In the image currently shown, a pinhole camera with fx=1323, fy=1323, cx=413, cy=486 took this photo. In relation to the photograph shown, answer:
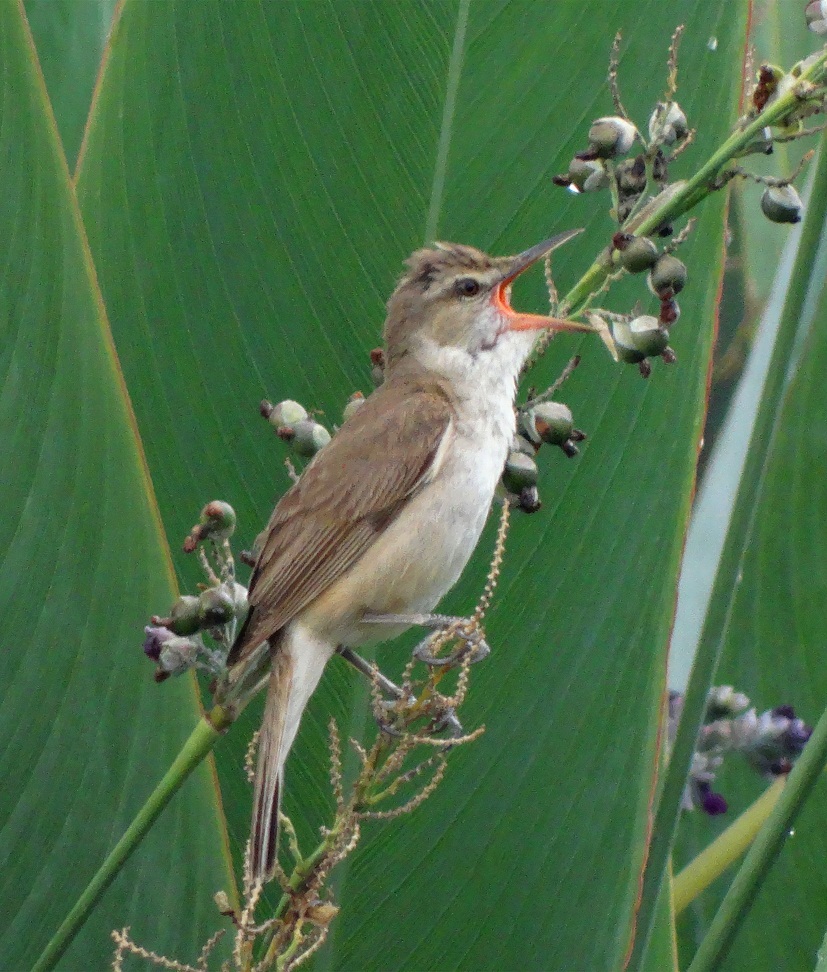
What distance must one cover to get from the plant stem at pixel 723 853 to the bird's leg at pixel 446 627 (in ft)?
2.37

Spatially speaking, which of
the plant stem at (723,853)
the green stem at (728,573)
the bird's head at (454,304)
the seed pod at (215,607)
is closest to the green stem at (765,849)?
the green stem at (728,573)

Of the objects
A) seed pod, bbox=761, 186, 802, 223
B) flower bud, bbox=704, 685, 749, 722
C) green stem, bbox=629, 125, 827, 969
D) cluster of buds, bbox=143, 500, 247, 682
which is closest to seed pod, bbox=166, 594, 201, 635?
cluster of buds, bbox=143, 500, 247, 682

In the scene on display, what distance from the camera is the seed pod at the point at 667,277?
1.73 meters

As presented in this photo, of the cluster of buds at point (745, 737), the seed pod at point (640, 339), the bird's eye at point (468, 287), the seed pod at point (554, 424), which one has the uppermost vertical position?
the seed pod at point (640, 339)

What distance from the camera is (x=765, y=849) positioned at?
1818mm

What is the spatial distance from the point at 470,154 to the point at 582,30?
0.29m

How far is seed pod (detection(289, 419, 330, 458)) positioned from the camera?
6.09ft

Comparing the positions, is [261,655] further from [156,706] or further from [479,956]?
[479,956]

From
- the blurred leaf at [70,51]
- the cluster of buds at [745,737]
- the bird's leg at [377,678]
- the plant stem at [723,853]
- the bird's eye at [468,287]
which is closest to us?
the bird's leg at [377,678]

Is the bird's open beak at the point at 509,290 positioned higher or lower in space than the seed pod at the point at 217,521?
higher

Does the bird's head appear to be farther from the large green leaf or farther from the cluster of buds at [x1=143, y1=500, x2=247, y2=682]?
the cluster of buds at [x1=143, y1=500, x2=247, y2=682]

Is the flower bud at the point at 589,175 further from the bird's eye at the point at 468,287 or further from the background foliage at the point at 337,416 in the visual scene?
the bird's eye at the point at 468,287

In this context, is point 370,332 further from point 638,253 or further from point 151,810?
point 151,810

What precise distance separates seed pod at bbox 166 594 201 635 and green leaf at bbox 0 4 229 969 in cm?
39
